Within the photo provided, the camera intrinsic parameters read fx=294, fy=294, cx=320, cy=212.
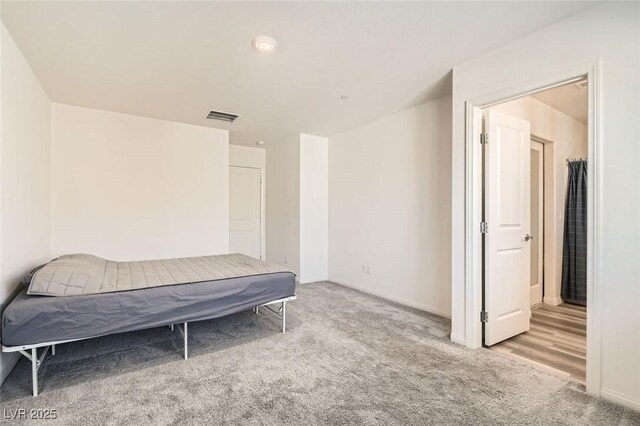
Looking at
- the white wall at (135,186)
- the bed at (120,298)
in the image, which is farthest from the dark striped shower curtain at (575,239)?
the white wall at (135,186)

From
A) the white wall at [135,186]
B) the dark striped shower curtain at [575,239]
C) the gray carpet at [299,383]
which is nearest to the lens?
the gray carpet at [299,383]

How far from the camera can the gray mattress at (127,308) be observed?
187cm

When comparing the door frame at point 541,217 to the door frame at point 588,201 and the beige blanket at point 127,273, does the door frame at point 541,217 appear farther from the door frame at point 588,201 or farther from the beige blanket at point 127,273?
the beige blanket at point 127,273

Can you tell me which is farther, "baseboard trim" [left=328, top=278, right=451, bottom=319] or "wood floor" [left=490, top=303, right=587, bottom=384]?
"baseboard trim" [left=328, top=278, right=451, bottom=319]

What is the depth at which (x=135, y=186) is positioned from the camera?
3977mm

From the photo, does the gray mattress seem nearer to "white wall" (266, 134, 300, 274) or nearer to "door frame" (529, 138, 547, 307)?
"white wall" (266, 134, 300, 274)

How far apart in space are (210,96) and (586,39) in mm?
3294

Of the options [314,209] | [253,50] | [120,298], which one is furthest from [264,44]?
[314,209]

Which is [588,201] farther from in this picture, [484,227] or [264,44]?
[264,44]

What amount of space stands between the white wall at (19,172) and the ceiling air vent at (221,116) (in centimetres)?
168

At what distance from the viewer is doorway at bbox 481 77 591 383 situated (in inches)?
104

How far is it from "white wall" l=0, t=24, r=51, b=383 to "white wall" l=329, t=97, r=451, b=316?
376cm

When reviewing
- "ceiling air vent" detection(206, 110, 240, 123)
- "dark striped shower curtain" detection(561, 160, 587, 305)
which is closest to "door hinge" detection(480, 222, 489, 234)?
"dark striped shower curtain" detection(561, 160, 587, 305)

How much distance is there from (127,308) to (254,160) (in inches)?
162
